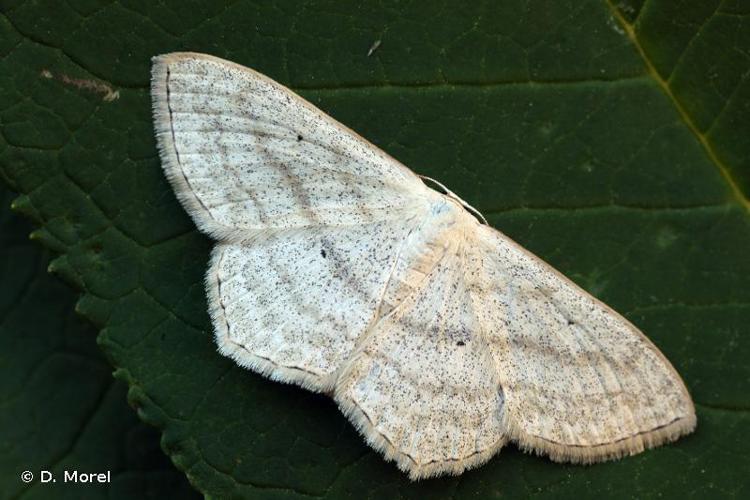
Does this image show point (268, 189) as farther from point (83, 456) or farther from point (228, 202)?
point (83, 456)

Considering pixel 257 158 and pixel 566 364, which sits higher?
pixel 257 158

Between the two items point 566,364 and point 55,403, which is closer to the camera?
point 566,364

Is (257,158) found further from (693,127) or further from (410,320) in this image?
(693,127)

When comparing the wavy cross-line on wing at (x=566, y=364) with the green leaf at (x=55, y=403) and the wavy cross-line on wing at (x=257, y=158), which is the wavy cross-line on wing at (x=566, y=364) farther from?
the green leaf at (x=55, y=403)

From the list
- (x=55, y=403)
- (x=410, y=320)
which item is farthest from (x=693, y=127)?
(x=55, y=403)

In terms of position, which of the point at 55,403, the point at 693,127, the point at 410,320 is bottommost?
the point at 55,403

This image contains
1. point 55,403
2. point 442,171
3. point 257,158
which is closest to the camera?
point 257,158

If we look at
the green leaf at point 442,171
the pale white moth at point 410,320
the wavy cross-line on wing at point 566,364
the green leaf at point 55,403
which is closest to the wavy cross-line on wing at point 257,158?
the pale white moth at point 410,320
